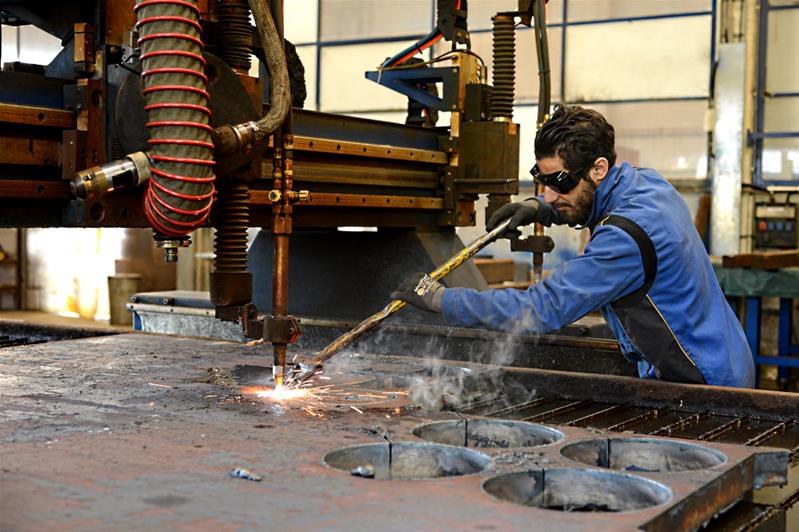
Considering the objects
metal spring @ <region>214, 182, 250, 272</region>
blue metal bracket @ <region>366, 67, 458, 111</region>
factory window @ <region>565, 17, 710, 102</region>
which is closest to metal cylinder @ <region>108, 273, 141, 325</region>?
factory window @ <region>565, 17, 710, 102</region>

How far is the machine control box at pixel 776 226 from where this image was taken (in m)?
8.65

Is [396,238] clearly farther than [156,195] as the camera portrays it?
Yes

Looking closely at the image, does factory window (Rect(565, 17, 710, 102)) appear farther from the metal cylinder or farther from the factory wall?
the metal cylinder

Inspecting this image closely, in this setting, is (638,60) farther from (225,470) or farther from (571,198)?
(225,470)

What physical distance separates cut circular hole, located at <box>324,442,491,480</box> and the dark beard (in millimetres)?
1067

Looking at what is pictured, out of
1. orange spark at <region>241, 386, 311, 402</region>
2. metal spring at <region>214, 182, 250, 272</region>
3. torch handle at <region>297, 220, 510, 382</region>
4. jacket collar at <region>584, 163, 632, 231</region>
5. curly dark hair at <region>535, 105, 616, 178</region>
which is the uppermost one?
curly dark hair at <region>535, 105, 616, 178</region>

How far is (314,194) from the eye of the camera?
3422mm

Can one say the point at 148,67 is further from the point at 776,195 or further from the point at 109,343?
the point at 776,195

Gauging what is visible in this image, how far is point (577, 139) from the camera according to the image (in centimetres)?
263

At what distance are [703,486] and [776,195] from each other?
8.16 m

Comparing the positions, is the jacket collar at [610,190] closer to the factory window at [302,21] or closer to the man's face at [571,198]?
the man's face at [571,198]

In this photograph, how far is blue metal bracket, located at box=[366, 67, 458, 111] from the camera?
4031mm

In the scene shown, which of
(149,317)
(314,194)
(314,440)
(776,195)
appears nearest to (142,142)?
(314,440)

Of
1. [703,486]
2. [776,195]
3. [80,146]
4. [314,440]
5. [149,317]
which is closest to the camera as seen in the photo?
[703,486]
